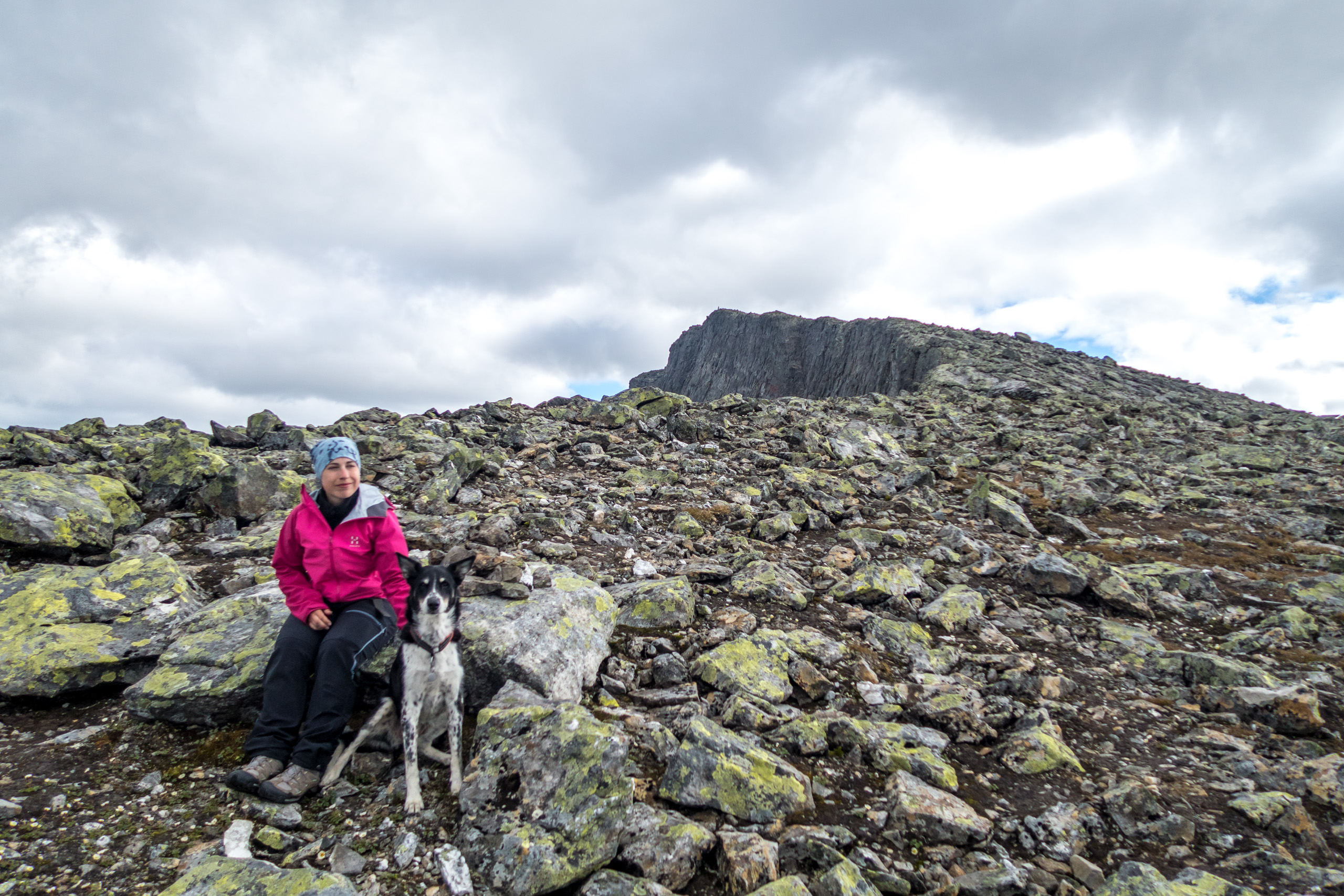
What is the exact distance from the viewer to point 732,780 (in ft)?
13.4

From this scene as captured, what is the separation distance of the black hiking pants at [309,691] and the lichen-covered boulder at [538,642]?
2.97 feet

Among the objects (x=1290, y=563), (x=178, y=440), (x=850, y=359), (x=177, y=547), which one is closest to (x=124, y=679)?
(x=177, y=547)

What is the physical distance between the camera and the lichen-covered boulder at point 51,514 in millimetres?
6547

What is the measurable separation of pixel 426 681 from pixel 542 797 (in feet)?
4.30

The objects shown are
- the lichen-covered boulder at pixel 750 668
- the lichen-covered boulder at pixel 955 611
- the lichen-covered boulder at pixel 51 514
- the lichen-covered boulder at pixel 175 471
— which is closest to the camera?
the lichen-covered boulder at pixel 750 668

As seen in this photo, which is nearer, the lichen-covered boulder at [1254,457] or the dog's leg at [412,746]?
the dog's leg at [412,746]

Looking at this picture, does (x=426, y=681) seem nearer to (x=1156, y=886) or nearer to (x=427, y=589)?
(x=427, y=589)

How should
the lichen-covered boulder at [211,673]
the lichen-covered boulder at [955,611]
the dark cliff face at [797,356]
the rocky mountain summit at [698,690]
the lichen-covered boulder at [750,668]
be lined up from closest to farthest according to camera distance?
the rocky mountain summit at [698,690] < the lichen-covered boulder at [211,673] < the lichen-covered boulder at [750,668] < the lichen-covered boulder at [955,611] < the dark cliff face at [797,356]

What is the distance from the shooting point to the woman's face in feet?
15.6

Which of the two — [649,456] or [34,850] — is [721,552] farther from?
[34,850]

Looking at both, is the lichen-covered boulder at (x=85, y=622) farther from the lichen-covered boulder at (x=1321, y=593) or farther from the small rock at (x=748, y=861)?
the lichen-covered boulder at (x=1321, y=593)

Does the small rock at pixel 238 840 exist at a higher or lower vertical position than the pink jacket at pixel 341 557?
lower

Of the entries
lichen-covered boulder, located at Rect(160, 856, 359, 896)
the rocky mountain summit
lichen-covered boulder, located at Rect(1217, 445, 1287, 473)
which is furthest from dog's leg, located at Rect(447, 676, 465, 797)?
lichen-covered boulder, located at Rect(1217, 445, 1287, 473)

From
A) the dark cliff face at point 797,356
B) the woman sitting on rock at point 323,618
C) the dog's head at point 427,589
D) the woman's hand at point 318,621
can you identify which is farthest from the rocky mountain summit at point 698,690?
the dark cliff face at point 797,356
